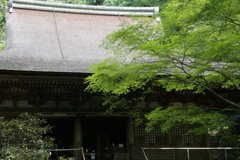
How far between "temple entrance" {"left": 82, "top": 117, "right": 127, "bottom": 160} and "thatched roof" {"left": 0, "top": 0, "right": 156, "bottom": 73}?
372 centimetres

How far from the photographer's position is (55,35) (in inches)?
503

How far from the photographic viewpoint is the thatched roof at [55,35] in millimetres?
9445

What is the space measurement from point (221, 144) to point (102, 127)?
535 cm

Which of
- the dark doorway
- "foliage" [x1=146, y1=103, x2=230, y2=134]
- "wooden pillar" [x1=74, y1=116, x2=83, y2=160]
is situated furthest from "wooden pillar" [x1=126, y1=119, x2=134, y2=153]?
the dark doorway

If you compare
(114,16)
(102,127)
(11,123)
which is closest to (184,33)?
(11,123)

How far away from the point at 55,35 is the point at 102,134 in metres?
4.95

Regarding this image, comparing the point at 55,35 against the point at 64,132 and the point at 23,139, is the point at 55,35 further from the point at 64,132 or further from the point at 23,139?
the point at 23,139

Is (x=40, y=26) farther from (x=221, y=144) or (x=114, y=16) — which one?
(x=221, y=144)

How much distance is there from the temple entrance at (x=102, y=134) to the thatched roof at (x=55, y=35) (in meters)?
3.72

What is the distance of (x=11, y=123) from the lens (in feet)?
24.2

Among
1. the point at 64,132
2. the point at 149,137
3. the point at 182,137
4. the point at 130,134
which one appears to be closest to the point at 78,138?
the point at 130,134

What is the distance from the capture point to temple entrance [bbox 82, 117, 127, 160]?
44.7ft

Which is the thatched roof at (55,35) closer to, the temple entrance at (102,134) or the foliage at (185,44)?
the foliage at (185,44)

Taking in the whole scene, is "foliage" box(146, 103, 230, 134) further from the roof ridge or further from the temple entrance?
the roof ridge
